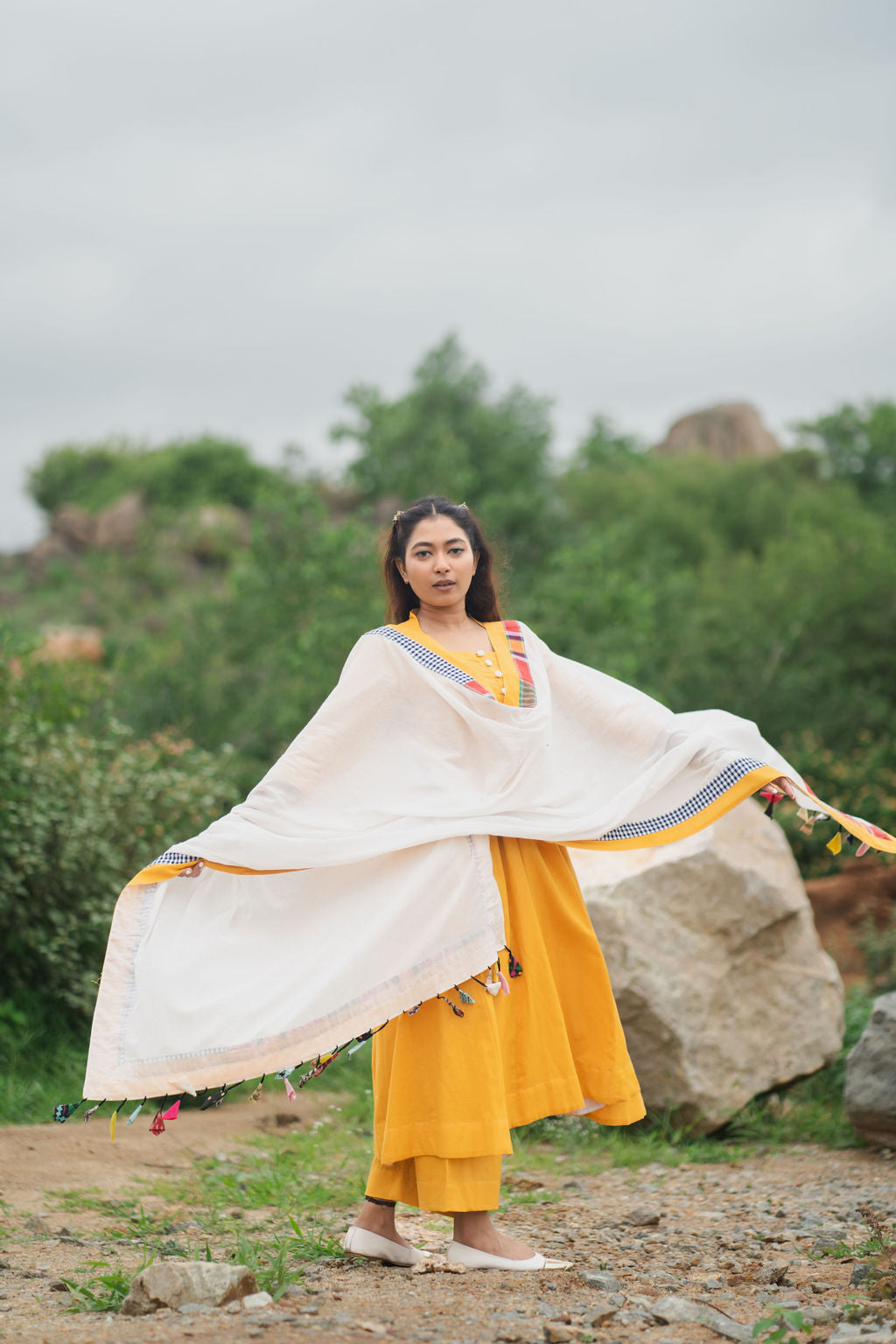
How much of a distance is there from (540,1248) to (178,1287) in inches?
45.1

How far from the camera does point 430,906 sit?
3.06 metres

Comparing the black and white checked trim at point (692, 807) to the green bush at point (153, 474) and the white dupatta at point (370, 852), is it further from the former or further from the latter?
the green bush at point (153, 474)

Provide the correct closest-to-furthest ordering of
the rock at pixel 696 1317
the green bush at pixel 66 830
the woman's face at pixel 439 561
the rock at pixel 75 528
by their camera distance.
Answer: the rock at pixel 696 1317 < the woman's face at pixel 439 561 < the green bush at pixel 66 830 < the rock at pixel 75 528

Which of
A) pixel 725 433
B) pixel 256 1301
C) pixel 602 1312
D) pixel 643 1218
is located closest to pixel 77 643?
pixel 643 1218

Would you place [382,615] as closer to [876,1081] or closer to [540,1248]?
[876,1081]

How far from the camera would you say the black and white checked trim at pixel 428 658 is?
3.38m

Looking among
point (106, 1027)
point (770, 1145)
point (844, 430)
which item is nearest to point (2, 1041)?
point (106, 1027)

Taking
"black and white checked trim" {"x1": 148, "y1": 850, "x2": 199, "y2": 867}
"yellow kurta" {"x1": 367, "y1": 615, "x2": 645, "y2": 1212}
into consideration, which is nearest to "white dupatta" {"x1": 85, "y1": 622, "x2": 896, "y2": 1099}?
"black and white checked trim" {"x1": 148, "y1": 850, "x2": 199, "y2": 867}

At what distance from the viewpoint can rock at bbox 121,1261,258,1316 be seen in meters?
2.66

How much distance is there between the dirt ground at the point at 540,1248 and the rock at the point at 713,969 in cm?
36

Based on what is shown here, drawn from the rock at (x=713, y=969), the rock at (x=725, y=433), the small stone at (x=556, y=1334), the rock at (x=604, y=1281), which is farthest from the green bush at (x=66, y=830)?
the rock at (x=725, y=433)

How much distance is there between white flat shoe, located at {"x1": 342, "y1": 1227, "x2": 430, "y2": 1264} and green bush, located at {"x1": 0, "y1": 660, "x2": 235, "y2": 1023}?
2.42 m

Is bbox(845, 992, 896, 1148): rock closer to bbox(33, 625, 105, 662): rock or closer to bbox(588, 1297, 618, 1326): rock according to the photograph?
bbox(588, 1297, 618, 1326): rock

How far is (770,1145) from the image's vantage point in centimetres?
493
